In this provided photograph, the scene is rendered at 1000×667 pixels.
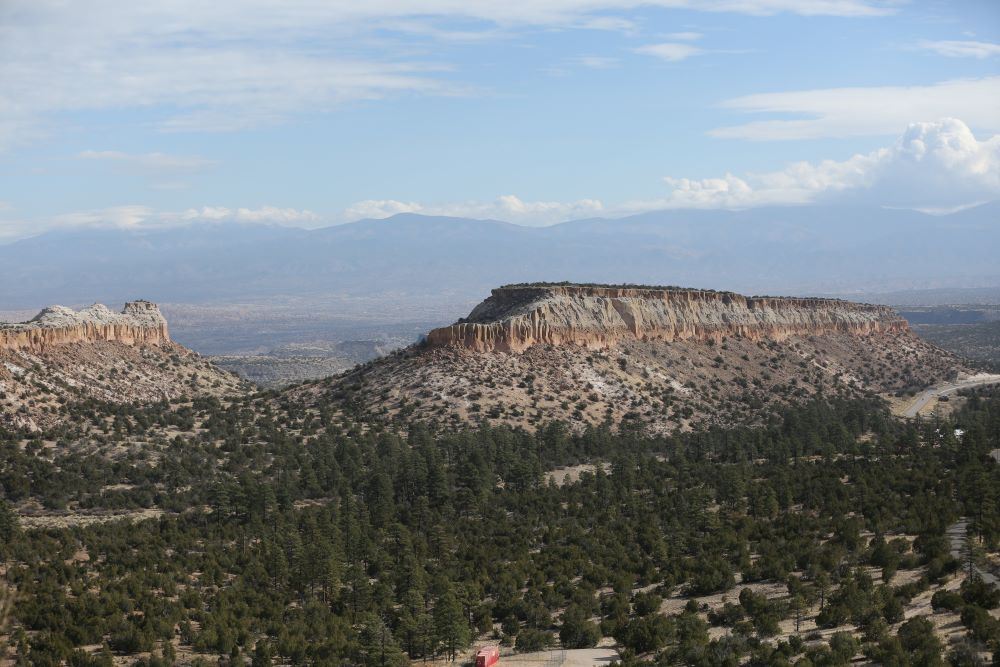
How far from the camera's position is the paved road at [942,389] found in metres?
105

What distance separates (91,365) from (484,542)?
4572 centimetres

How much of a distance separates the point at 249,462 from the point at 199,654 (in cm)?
3485

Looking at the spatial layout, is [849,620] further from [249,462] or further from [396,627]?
[249,462]

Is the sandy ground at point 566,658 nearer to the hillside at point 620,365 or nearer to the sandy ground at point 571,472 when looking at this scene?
the sandy ground at point 571,472

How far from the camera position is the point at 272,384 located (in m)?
157

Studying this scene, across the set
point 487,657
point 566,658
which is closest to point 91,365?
point 487,657

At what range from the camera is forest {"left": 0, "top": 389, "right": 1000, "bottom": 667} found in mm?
40375

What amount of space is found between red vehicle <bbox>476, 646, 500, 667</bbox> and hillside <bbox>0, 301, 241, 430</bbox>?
4493cm

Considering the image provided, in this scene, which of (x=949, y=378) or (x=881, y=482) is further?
(x=949, y=378)

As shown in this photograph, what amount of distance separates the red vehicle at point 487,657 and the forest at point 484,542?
150 cm

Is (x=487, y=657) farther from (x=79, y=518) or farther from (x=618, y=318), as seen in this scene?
(x=618, y=318)

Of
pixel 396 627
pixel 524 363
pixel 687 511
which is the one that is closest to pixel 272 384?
pixel 524 363

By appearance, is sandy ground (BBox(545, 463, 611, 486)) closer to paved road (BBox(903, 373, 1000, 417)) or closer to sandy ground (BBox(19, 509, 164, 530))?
sandy ground (BBox(19, 509, 164, 530))

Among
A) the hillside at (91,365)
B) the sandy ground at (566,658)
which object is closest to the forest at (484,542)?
the sandy ground at (566,658)
